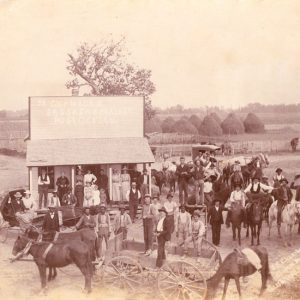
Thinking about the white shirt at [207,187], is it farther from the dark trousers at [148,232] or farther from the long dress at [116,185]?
the long dress at [116,185]

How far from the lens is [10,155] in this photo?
4.62 metres

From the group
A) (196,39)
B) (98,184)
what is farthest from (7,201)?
(196,39)

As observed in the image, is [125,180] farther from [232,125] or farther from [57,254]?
[232,125]

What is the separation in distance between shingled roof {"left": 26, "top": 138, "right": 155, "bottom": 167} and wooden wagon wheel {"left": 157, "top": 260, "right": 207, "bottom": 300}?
81 centimetres

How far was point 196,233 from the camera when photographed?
4.61m

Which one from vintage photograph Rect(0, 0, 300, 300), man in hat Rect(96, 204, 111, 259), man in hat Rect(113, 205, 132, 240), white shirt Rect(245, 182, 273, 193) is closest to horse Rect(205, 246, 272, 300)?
vintage photograph Rect(0, 0, 300, 300)

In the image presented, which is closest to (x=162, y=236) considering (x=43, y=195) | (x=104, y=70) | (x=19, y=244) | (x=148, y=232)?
(x=148, y=232)

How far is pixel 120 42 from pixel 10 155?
46.0 inches

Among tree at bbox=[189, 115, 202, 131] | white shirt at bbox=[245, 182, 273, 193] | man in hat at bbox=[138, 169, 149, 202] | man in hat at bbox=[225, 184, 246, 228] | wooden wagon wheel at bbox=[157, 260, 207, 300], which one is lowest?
wooden wagon wheel at bbox=[157, 260, 207, 300]

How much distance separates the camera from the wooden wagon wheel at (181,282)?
4.54 m

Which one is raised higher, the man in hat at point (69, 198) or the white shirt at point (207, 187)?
the white shirt at point (207, 187)

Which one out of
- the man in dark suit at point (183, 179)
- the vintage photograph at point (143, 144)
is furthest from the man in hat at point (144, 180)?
the man in dark suit at point (183, 179)

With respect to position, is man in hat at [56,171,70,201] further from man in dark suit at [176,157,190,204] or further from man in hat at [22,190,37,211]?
man in dark suit at [176,157,190,204]

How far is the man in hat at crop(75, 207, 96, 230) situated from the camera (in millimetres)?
4621
